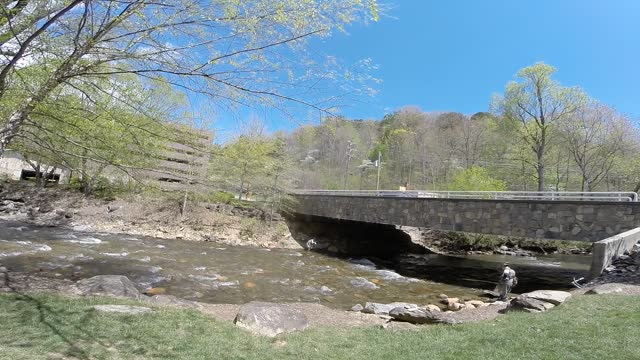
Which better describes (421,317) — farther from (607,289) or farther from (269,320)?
(607,289)

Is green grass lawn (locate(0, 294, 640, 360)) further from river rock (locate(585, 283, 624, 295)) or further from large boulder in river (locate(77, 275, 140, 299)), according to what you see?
river rock (locate(585, 283, 624, 295))

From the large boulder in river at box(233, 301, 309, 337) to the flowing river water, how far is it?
11.9 feet

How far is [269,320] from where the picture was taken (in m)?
8.20

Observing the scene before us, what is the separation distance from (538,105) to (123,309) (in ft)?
122

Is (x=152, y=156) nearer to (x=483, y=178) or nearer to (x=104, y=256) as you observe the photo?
(x=104, y=256)

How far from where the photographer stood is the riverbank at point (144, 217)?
2661 centimetres

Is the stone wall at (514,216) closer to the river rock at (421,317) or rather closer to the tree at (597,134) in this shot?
the river rock at (421,317)

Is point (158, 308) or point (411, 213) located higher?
point (411, 213)

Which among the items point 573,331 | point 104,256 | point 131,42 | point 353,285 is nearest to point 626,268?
point 573,331

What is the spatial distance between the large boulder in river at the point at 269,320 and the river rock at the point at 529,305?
4735mm

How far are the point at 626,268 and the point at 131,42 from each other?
1351cm

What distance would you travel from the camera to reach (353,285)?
53.2 ft

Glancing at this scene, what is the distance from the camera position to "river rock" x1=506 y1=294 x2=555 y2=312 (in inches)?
355

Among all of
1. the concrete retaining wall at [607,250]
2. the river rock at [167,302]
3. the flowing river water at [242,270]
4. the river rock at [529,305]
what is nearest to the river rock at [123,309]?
the river rock at [167,302]
